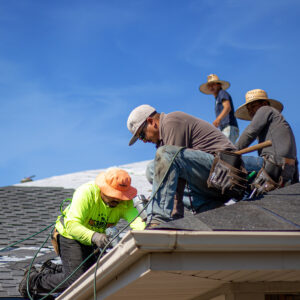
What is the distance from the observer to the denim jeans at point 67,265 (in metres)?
5.68

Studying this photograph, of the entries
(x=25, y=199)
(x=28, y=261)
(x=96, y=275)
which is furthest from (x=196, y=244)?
(x=25, y=199)

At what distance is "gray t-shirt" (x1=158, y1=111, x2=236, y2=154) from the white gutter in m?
1.50

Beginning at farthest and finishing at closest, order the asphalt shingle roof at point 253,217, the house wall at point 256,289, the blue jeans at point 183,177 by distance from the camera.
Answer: the blue jeans at point 183,177 < the house wall at point 256,289 < the asphalt shingle roof at point 253,217

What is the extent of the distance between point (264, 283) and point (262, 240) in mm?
846

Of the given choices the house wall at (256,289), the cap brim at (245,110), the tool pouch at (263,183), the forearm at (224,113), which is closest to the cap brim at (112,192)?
the tool pouch at (263,183)

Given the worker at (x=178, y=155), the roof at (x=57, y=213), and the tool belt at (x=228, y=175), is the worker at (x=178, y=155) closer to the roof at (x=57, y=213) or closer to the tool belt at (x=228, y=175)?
the tool belt at (x=228, y=175)

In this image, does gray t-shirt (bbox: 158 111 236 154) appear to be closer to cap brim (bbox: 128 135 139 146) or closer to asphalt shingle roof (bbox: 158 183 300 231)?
cap brim (bbox: 128 135 139 146)

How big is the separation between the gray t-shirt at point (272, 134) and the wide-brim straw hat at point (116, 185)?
1327 mm

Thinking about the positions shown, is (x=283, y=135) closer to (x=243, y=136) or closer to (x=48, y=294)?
(x=243, y=136)

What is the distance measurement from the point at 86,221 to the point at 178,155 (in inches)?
55.4

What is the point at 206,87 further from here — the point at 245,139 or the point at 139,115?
the point at 139,115

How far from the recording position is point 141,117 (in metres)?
5.07

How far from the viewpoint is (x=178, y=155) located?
15.7 feet

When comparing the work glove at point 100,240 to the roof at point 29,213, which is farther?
the roof at point 29,213
